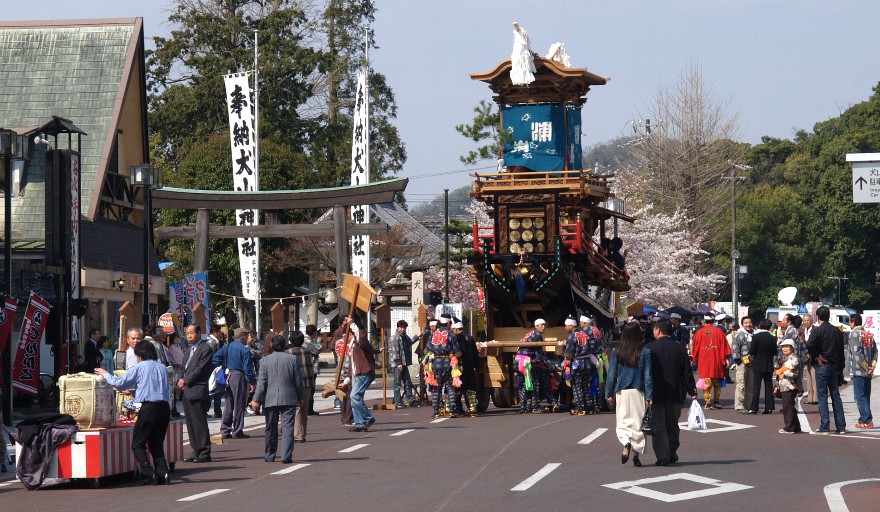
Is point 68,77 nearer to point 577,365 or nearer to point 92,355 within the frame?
point 92,355

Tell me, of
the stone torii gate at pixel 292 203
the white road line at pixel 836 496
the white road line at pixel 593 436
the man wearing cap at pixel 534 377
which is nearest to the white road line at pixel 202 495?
the white road line at pixel 836 496

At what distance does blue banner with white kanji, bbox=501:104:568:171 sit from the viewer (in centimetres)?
3219

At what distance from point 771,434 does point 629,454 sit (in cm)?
488

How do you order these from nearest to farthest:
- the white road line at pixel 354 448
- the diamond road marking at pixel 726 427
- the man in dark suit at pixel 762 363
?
the white road line at pixel 354 448 < the diamond road marking at pixel 726 427 < the man in dark suit at pixel 762 363

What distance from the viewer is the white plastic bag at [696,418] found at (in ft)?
64.4

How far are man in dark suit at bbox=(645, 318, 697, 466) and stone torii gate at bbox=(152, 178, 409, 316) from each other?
1766 centimetres

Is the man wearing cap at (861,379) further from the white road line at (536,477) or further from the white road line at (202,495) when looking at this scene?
the white road line at (202,495)

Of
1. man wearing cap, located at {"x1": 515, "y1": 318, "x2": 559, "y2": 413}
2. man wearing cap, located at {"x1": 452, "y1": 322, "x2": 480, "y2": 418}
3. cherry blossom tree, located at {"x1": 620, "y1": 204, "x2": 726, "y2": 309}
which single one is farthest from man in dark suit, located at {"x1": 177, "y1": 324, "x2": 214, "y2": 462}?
cherry blossom tree, located at {"x1": 620, "y1": 204, "x2": 726, "y2": 309}

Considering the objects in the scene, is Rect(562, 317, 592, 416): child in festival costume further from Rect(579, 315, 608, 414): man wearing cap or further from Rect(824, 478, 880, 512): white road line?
Rect(824, 478, 880, 512): white road line

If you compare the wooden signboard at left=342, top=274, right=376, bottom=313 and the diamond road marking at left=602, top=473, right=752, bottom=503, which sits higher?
the wooden signboard at left=342, top=274, right=376, bottom=313

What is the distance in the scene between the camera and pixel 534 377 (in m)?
24.5

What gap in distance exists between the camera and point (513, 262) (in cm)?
2808

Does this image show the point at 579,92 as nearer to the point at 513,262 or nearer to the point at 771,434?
the point at 513,262

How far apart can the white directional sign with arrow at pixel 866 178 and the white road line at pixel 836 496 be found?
887cm
